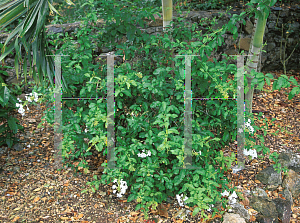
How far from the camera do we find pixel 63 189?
2.59 metres

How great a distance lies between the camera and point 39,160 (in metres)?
2.99

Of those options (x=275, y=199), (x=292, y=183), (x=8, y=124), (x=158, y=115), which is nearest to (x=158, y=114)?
(x=158, y=115)

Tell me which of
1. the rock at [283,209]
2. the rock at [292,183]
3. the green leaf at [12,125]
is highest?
the green leaf at [12,125]

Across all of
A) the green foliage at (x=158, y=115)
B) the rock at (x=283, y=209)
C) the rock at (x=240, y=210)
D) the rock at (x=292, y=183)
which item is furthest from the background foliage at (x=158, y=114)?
the rock at (x=292, y=183)

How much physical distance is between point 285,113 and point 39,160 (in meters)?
3.38

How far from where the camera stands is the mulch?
91.1 inches

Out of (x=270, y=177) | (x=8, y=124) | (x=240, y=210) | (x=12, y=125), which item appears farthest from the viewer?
(x=8, y=124)

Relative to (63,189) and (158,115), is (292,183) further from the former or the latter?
(63,189)

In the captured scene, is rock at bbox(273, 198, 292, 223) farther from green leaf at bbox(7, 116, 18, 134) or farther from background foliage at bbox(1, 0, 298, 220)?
green leaf at bbox(7, 116, 18, 134)

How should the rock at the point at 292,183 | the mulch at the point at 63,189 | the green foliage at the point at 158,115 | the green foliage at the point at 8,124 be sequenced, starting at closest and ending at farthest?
the green foliage at the point at 158,115 → the mulch at the point at 63,189 → the rock at the point at 292,183 → the green foliage at the point at 8,124

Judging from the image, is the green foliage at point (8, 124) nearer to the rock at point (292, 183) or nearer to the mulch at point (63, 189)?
the mulch at point (63, 189)

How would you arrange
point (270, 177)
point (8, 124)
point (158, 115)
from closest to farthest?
point (158, 115), point (270, 177), point (8, 124)

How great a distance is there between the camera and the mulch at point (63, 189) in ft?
7.59

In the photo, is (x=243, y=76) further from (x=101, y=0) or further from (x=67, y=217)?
(x=67, y=217)
